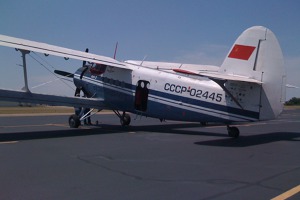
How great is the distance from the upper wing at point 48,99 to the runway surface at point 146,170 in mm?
2009

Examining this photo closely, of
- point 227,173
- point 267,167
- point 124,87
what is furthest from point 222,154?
point 124,87

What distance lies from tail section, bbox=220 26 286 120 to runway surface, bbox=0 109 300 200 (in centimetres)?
146

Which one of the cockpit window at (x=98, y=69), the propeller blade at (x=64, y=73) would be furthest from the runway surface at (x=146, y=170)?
the propeller blade at (x=64, y=73)

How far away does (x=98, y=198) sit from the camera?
16.7 ft

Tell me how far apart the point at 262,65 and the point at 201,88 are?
241cm

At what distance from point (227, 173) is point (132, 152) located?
3.20 meters

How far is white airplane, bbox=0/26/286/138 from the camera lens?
37.4 ft

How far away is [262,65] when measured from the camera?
11.5 m

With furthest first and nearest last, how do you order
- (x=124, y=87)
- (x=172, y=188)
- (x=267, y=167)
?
(x=124, y=87) → (x=267, y=167) → (x=172, y=188)

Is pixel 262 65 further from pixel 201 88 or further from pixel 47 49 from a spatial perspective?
pixel 47 49

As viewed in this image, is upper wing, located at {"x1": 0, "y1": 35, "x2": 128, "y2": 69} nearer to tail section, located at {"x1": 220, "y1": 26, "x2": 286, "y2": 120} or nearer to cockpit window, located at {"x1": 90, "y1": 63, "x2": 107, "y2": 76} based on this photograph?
cockpit window, located at {"x1": 90, "y1": 63, "x2": 107, "y2": 76}

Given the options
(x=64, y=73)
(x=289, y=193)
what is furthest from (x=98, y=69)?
(x=289, y=193)

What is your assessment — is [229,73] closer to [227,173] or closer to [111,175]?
[227,173]

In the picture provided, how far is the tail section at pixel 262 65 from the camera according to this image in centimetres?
1138
